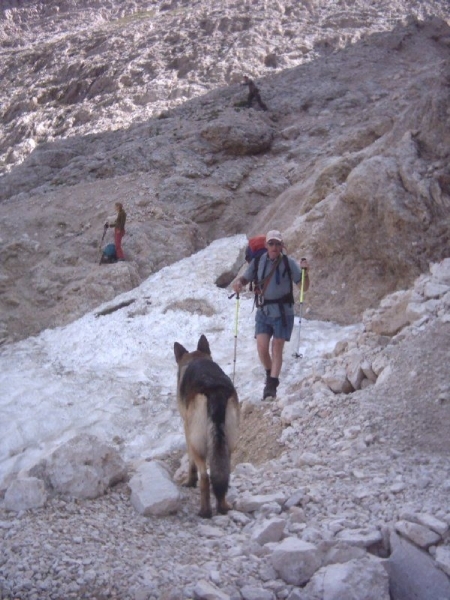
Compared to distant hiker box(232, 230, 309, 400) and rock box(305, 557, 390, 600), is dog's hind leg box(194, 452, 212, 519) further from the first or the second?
distant hiker box(232, 230, 309, 400)

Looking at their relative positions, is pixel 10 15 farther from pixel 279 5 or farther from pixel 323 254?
pixel 323 254

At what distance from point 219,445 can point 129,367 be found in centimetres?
530

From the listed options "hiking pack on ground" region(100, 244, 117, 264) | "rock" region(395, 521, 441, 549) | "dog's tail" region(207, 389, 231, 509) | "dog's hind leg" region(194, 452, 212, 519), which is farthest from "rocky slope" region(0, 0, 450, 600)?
"hiking pack on ground" region(100, 244, 117, 264)

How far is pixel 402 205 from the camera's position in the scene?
10.3 m

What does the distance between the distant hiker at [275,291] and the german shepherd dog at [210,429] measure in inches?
75.6

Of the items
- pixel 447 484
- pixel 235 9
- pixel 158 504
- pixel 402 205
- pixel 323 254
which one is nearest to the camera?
pixel 447 484

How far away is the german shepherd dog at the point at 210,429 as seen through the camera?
4.23m

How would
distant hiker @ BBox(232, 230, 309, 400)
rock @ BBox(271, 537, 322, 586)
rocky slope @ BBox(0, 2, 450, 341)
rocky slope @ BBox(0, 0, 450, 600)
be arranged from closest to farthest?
rock @ BBox(271, 537, 322, 586) → rocky slope @ BBox(0, 0, 450, 600) → distant hiker @ BBox(232, 230, 309, 400) → rocky slope @ BBox(0, 2, 450, 341)

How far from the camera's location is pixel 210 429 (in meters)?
4.38

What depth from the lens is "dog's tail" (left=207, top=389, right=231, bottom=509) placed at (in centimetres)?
420

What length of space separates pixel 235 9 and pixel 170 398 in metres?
33.5

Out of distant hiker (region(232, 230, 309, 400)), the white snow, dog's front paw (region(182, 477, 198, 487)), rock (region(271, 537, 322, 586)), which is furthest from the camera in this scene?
the white snow

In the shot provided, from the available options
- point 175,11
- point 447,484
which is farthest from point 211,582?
point 175,11

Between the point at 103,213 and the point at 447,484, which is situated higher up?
the point at 103,213
